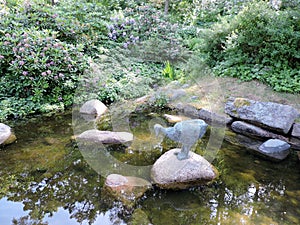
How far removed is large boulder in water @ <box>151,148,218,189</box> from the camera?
3.31 metres

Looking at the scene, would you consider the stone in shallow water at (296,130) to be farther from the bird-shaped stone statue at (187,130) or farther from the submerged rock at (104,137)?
the submerged rock at (104,137)

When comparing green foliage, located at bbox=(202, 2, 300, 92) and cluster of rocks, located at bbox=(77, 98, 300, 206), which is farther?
green foliage, located at bbox=(202, 2, 300, 92)

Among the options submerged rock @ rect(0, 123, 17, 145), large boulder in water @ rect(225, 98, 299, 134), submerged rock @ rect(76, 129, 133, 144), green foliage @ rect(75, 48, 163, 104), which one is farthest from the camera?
green foliage @ rect(75, 48, 163, 104)

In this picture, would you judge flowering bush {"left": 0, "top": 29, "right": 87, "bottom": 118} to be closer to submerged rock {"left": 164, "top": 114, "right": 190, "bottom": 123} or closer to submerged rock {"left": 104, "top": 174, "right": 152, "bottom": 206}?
submerged rock {"left": 164, "top": 114, "right": 190, "bottom": 123}

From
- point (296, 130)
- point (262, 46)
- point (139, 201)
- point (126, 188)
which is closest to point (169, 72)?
point (262, 46)

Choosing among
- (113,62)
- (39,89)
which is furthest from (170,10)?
(39,89)

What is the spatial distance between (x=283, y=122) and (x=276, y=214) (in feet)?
6.77

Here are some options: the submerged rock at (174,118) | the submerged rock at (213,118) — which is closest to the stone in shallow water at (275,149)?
the submerged rock at (213,118)

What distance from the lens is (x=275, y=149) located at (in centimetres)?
427

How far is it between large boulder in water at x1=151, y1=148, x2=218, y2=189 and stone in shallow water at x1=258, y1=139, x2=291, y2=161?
118cm

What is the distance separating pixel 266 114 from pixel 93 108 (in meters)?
3.38

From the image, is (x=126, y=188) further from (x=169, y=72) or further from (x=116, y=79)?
(x=169, y=72)

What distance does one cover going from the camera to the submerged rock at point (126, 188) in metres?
3.09

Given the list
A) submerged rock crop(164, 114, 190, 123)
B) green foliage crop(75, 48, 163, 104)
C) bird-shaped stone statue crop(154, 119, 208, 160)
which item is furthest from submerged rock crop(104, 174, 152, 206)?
green foliage crop(75, 48, 163, 104)
